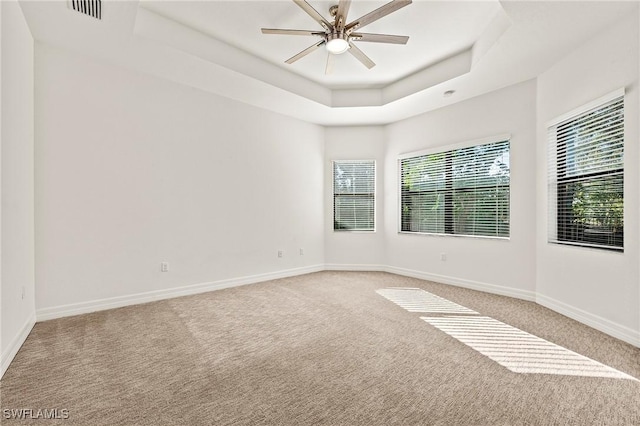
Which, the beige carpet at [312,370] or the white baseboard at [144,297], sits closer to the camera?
the beige carpet at [312,370]

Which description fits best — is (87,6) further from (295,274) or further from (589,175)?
(589,175)

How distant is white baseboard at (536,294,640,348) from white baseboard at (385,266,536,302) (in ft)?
0.67

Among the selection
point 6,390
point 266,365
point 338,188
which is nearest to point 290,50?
point 338,188

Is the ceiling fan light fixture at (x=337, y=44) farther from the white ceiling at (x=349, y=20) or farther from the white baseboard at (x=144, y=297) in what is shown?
the white baseboard at (x=144, y=297)

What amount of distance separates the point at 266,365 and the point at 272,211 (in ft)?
10.7

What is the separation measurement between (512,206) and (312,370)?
11.7 feet

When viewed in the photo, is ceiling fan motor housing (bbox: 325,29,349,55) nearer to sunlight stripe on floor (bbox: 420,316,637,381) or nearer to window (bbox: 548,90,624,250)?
window (bbox: 548,90,624,250)

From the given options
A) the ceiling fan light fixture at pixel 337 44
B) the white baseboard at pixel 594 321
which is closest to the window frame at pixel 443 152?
the white baseboard at pixel 594 321

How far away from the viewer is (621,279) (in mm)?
2771

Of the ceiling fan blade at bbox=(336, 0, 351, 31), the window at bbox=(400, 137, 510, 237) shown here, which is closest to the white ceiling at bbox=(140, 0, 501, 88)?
the ceiling fan blade at bbox=(336, 0, 351, 31)

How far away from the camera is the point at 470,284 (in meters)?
4.60

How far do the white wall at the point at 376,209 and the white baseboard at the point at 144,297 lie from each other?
1106 mm

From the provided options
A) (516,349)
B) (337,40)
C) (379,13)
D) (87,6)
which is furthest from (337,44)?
(516,349)

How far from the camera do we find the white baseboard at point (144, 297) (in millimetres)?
3185
